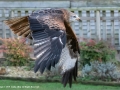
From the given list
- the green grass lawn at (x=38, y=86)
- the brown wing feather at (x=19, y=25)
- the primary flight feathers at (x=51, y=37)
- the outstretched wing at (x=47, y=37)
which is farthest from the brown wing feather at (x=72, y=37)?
the green grass lawn at (x=38, y=86)

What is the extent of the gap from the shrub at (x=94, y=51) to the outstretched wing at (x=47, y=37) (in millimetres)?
4282

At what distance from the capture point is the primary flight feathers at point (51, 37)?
6980 mm

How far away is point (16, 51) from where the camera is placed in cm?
1251

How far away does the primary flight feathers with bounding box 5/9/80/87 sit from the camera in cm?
698

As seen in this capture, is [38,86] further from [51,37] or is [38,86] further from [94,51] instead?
[51,37]

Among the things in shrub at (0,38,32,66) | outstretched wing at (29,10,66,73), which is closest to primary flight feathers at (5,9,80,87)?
outstretched wing at (29,10,66,73)

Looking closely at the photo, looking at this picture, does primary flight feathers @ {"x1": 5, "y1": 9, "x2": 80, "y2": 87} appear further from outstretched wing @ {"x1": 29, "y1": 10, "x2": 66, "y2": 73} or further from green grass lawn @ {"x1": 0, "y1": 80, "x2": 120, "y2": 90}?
green grass lawn @ {"x1": 0, "y1": 80, "x2": 120, "y2": 90}

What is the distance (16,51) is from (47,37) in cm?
523

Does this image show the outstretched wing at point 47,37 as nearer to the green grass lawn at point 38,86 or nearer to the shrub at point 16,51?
the green grass lawn at point 38,86

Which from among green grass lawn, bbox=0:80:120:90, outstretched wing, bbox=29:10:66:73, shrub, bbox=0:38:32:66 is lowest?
green grass lawn, bbox=0:80:120:90

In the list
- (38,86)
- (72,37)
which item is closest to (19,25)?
(72,37)

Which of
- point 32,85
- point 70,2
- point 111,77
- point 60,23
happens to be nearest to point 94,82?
point 111,77

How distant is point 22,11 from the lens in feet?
47.0

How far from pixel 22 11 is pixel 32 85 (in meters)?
3.63
